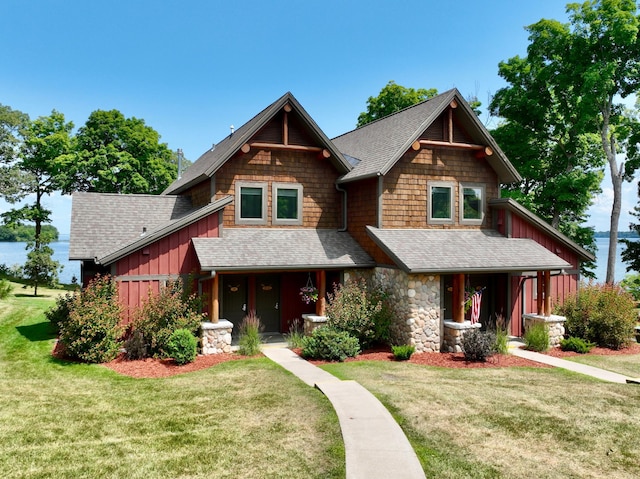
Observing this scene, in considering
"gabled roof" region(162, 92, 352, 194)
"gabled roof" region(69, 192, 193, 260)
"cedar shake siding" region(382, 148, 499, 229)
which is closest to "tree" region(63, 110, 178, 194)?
"gabled roof" region(69, 192, 193, 260)

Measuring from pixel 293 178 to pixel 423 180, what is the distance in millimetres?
4948

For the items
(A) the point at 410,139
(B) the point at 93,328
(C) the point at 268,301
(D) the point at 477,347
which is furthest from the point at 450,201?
(B) the point at 93,328

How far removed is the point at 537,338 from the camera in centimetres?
1580

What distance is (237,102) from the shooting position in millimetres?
28609

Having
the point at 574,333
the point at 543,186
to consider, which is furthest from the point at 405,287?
Answer: the point at 543,186

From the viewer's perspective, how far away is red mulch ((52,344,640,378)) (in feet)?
41.7

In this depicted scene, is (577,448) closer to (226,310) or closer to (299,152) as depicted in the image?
(226,310)

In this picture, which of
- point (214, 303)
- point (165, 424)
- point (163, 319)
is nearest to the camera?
point (165, 424)

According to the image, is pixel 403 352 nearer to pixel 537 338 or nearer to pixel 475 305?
pixel 475 305

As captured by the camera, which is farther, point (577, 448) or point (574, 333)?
Answer: point (574, 333)

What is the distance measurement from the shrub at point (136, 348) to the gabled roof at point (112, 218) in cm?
376

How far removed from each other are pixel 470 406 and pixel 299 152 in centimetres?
1149

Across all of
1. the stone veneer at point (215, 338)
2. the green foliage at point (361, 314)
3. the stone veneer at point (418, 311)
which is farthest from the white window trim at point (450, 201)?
the stone veneer at point (215, 338)

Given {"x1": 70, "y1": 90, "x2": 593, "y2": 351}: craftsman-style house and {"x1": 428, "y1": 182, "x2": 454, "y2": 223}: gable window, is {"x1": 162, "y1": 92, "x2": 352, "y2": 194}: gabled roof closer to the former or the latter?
{"x1": 70, "y1": 90, "x2": 593, "y2": 351}: craftsman-style house
